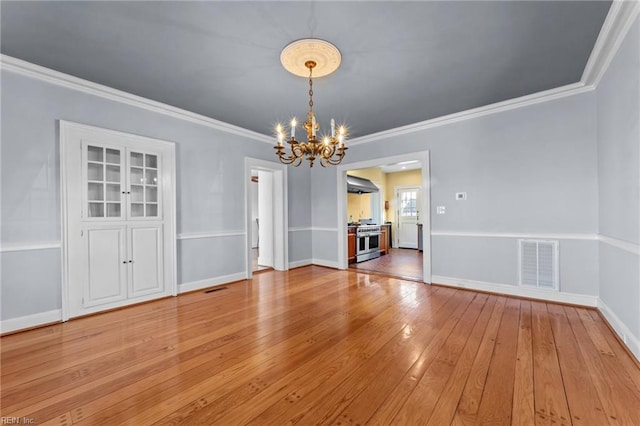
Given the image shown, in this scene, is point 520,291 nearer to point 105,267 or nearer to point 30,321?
point 105,267

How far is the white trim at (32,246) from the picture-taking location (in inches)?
105

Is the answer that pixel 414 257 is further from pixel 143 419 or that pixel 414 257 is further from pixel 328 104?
pixel 143 419

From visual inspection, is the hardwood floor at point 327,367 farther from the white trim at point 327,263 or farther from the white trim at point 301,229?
the white trim at point 301,229

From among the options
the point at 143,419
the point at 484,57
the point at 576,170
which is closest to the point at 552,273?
the point at 576,170

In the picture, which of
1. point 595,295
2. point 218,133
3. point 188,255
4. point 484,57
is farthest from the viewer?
point 218,133

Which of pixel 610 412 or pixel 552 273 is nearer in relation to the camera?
pixel 610 412

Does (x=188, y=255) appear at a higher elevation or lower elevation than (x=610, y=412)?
higher

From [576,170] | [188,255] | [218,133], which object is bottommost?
[188,255]

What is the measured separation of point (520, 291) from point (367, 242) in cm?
360

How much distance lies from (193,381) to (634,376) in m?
3.12

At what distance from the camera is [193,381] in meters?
1.87

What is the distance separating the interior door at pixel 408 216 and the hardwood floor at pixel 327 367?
585 centimetres

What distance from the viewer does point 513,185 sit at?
3.68 m

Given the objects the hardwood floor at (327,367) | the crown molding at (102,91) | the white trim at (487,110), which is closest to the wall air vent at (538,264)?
the hardwood floor at (327,367)
